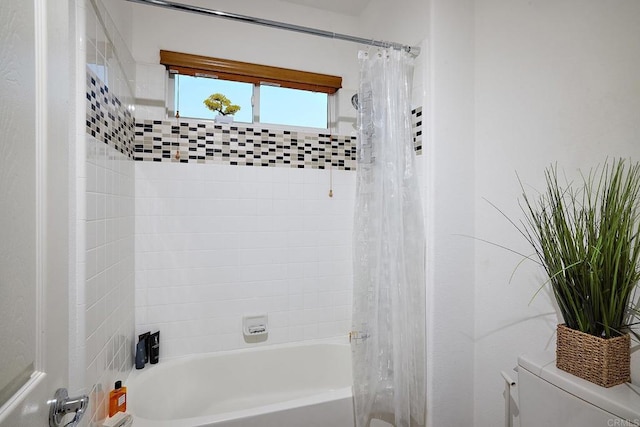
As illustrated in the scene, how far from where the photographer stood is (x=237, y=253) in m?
2.00

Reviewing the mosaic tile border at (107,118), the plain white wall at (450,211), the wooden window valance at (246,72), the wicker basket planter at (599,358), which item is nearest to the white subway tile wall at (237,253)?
the mosaic tile border at (107,118)

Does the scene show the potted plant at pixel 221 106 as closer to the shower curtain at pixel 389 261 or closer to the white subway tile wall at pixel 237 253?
the white subway tile wall at pixel 237 253

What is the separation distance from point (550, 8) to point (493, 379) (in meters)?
1.64

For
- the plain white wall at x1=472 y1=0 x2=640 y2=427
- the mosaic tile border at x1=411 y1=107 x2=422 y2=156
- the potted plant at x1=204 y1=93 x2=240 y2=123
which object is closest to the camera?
the plain white wall at x1=472 y1=0 x2=640 y2=427

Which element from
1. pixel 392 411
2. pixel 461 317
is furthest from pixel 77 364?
pixel 461 317

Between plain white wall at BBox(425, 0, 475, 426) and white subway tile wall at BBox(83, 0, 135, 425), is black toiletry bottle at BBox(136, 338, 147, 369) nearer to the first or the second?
white subway tile wall at BBox(83, 0, 135, 425)

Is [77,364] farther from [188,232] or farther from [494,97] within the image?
[494,97]

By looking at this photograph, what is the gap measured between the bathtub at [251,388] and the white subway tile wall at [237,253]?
0.10 m

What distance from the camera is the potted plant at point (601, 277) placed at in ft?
3.05

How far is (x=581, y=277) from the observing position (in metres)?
1.00

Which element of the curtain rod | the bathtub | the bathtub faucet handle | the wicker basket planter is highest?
the curtain rod

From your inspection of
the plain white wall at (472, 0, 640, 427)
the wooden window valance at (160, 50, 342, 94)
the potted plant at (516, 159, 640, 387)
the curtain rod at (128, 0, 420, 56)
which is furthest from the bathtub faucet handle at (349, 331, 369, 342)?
the wooden window valance at (160, 50, 342, 94)

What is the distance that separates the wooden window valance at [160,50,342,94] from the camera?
1896 millimetres

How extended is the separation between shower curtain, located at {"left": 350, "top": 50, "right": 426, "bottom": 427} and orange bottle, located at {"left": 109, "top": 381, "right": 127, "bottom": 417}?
107cm
